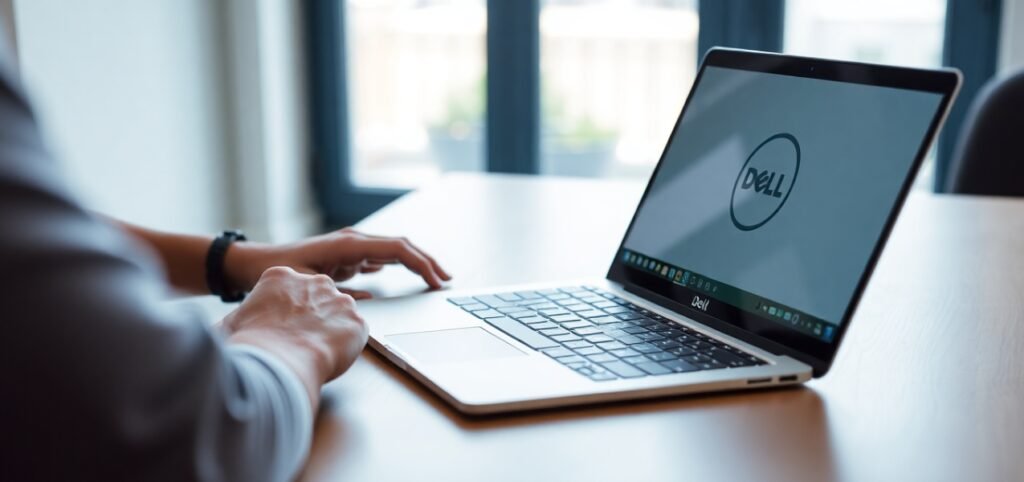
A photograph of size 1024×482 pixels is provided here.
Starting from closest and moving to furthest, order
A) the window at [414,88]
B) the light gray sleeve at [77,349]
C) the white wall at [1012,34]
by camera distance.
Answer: the light gray sleeve at [77,349] → the white wall at [1012,34] → the window at [414,88]

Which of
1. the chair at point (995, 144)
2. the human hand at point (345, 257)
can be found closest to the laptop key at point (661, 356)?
the human hand at point (345, 257)

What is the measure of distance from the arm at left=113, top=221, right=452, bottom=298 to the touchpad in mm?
179

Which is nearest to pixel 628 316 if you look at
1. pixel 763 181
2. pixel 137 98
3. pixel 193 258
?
pixel 763 181

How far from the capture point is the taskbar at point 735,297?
90 cm

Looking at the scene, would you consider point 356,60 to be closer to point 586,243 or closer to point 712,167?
point 586,243

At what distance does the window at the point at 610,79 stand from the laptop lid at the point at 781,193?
2.07 meters

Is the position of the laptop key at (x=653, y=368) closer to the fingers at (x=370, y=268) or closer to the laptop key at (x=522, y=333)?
the laptop key at (x=522, y=333)

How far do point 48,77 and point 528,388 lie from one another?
6.13 ft

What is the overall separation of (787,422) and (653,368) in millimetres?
111

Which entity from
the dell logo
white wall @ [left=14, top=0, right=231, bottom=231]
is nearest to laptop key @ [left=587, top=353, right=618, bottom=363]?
the dell logo

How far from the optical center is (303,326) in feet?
2.78

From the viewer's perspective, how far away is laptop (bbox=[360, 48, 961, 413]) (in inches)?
34.4

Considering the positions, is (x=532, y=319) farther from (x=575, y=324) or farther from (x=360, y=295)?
(x=360, y=295)

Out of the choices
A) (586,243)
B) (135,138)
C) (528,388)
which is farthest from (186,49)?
(528,388)
